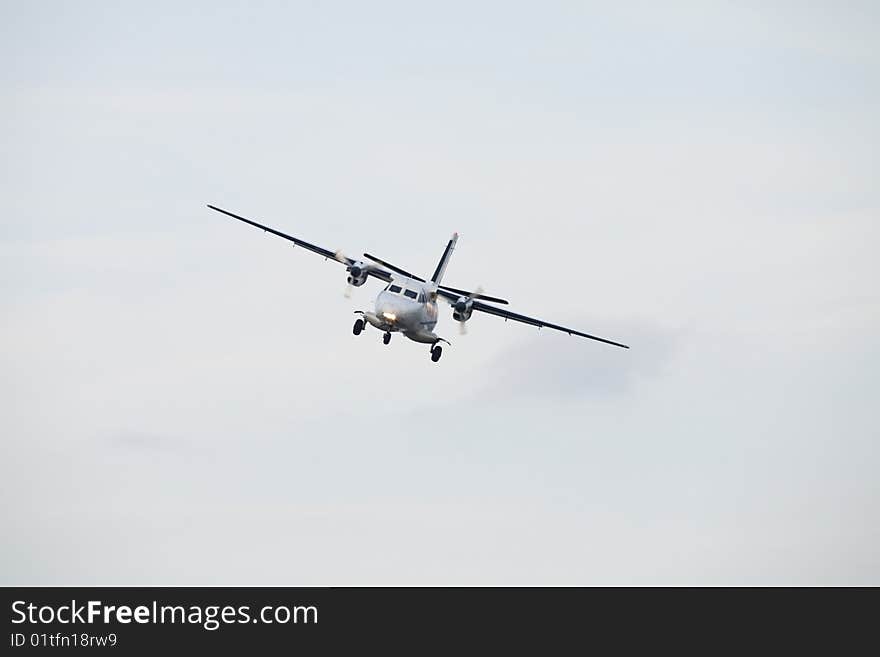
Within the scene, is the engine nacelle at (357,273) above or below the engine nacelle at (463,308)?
above

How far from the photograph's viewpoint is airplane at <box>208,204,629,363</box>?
10706cm

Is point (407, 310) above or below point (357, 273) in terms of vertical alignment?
below

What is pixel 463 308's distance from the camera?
112m

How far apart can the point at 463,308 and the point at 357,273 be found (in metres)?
7.22

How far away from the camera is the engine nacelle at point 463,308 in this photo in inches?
4405

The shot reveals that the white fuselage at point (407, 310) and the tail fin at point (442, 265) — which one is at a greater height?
the tail fin at point (442, 265)

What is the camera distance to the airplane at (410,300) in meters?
107

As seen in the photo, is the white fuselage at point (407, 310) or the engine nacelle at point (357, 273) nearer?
the white fuselage at point (407, 310)

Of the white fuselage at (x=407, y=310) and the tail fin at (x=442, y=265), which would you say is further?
the tail fin at (x=442, y=265)

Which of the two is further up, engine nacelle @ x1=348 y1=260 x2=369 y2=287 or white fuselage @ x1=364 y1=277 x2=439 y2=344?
engine nacelle @ x1=348 y1=260 x2=369 y2=287
